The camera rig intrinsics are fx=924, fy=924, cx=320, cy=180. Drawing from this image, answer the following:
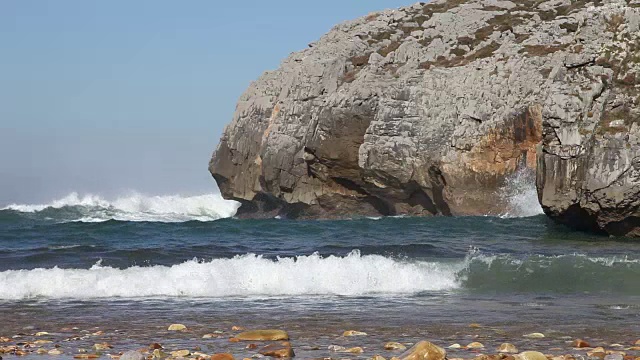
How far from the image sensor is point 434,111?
40750 millimetres

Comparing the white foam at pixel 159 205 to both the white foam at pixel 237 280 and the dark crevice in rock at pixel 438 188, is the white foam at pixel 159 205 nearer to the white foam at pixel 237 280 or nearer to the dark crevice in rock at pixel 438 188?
the dark crevice in rock at pixel 438 188

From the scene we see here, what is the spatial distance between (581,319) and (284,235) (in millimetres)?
18137

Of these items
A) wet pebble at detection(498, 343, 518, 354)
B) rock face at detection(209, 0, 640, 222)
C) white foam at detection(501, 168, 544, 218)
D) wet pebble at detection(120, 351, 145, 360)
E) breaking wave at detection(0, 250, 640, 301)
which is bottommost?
wet pebble at detection(498, 343, 518, 354)

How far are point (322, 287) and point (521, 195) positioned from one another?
21.1 m

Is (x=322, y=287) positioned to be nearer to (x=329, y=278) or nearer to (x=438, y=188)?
(x=329, y=278)

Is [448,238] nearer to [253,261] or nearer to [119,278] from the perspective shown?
[253,261]

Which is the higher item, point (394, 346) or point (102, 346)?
point (102, 346)

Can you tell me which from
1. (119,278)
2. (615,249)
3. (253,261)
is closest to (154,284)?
(119,278)

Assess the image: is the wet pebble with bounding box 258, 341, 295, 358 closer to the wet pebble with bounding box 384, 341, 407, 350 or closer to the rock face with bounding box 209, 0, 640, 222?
the wet pebble with bounding box 384, 341, 407, 350

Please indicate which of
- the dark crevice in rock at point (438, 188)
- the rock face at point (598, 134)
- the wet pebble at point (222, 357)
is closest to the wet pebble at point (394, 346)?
the wet pebble at point (222, 357)

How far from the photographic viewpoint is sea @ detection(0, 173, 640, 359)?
12094 mm

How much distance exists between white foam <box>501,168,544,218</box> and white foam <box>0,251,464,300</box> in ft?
59.6

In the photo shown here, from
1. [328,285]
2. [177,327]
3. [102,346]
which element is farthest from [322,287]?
[102,346]

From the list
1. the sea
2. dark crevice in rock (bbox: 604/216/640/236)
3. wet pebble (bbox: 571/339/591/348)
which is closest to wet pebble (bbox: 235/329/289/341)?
the sea
